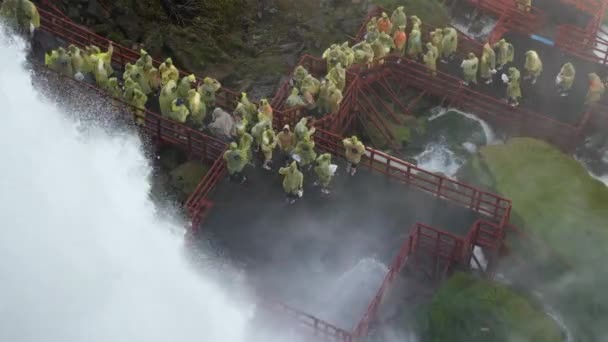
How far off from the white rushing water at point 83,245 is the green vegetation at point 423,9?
404 inches

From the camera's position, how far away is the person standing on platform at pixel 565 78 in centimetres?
2805

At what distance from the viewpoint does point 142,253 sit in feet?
78.0

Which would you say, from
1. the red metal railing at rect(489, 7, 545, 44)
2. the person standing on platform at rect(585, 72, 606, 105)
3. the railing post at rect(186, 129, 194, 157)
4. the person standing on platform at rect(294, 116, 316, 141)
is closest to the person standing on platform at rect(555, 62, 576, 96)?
the person standing on platform at rect(585, 72, 606, 105)

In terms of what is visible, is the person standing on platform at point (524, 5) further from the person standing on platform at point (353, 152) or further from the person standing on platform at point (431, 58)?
the person standing on platform at point (353, 152)

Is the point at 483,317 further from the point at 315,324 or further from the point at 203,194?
the point at 203,194

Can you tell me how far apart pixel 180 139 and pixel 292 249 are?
13.9 feet

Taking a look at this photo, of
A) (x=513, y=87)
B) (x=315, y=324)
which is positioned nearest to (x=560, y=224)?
(x=513, y=87)

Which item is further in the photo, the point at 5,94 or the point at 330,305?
the point at 5,94

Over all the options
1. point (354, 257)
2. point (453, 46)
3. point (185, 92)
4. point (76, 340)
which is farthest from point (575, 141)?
point (76, 340)

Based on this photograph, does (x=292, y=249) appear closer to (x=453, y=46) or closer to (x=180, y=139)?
(x=180, y=139)

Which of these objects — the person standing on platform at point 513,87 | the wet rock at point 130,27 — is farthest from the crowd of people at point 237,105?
the person standing on platform at point 513,87

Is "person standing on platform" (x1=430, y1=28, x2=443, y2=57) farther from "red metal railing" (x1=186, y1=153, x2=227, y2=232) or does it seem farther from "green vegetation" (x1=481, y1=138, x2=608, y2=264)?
"red metal railing" (x1=186, y1=153, x2=227, y2=232)

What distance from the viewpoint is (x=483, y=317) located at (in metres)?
22.8

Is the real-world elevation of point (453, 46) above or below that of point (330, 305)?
above
